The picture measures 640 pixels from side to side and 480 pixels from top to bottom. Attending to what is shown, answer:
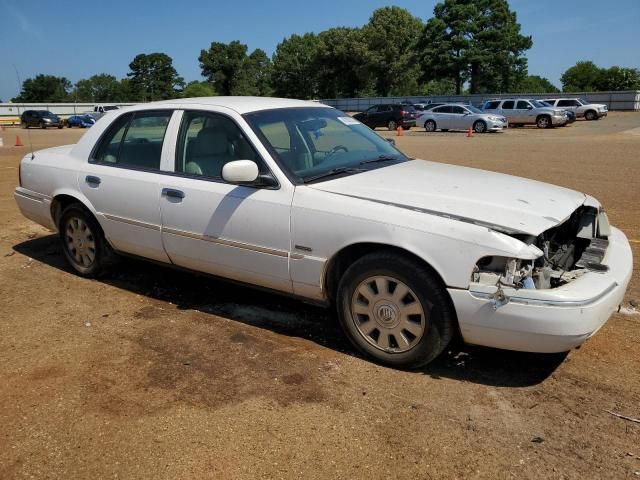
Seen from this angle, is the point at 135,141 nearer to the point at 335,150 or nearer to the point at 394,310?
the point at 335,150

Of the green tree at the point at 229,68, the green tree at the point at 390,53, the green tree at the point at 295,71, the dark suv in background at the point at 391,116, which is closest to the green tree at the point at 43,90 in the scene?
the green tree at the point at 229,68

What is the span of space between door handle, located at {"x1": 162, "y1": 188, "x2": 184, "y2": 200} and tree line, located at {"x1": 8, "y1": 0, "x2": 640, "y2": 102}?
6142 cm

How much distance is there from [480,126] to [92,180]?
26.2 m

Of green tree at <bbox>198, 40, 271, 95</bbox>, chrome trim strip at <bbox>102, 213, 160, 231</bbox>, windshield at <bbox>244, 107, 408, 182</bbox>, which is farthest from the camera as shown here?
green tree at <bbox>198, 40, 271, 95</bbox>

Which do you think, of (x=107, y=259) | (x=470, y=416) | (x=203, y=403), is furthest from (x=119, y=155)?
(x=470, y=416)

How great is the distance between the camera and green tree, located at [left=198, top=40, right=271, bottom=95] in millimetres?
95125

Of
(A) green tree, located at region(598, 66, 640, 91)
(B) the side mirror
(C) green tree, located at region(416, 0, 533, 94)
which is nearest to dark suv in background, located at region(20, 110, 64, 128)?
(C) green tree, located at region(416, 0, 533, 94)

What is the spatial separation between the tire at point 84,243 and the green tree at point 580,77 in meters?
90.7

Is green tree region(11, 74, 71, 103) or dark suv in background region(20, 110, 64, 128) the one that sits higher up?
green tree region(11, 74, 71, 103)

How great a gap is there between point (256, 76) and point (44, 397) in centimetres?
10308

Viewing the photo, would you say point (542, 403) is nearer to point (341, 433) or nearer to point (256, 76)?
point (341, 433)

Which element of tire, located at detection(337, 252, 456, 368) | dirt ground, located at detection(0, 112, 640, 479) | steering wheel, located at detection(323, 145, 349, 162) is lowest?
dirt ground, located at detection(0, 112, 640, 479)

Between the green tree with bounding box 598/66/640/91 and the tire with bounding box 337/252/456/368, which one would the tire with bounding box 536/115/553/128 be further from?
the green tree with bounding box 598/66/640/91

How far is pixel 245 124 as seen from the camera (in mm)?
4211
